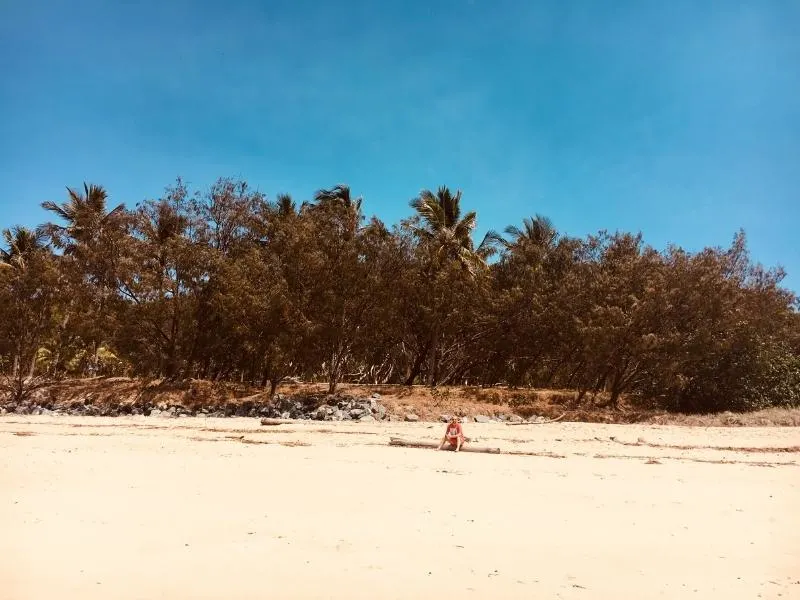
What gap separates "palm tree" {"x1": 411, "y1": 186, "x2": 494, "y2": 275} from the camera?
2795 cm

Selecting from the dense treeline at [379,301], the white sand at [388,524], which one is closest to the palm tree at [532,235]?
the dense treeline at [379,301]

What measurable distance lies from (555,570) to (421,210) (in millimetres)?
24908

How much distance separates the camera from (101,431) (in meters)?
17.7

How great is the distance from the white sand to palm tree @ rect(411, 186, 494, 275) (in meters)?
15.6

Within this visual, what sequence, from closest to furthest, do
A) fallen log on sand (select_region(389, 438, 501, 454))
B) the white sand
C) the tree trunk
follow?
the white sand → fallen log on sand (select_region(389, 438, 501, 454)) → the tree trunk

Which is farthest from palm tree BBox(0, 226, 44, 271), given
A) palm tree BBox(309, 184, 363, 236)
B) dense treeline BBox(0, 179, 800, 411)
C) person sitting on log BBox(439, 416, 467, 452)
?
person sitting on log BBox(439, 416, 467, 452)

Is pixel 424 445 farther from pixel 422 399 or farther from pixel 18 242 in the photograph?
pixel 18 242

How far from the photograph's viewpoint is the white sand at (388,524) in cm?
527

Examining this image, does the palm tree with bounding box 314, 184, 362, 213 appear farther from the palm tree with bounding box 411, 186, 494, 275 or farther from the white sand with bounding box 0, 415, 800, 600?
the white sand with bounding box 0, 415, 800, 600

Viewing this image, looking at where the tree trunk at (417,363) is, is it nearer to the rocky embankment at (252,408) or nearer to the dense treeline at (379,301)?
the dense treeline at (379,301)

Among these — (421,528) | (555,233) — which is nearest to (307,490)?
(421,528)

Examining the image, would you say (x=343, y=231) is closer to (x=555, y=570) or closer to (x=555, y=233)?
(x=555, y=233)

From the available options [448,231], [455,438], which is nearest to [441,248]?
[448,231]

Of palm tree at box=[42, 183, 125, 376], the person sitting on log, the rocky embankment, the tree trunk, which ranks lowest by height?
the rocky embankment
